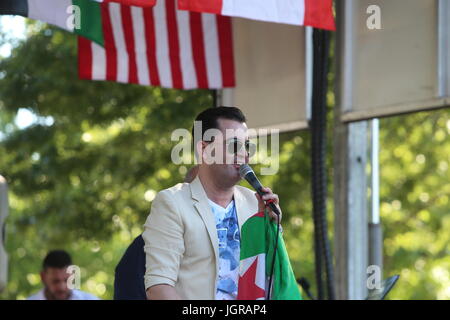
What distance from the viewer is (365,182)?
6938 millimetres

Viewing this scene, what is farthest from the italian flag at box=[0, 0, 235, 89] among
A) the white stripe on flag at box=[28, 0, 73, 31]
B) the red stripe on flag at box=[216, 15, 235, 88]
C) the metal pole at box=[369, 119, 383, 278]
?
the metal pole at box=[369, 119, 383, 278]

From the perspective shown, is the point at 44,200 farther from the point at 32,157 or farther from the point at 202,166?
the point at 202,166

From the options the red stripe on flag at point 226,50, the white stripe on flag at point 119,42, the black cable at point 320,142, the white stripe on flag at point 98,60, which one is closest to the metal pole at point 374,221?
the black cable at point 320,142

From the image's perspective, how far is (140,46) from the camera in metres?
7.14

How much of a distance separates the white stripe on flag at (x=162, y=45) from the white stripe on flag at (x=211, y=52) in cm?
30

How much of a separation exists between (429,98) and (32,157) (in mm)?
6975

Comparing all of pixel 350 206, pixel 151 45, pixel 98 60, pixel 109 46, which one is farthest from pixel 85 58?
pixel 350 206

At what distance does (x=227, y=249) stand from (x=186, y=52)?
11.4 ft

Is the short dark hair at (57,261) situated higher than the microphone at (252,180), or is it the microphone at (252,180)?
the microphone at (252,180)

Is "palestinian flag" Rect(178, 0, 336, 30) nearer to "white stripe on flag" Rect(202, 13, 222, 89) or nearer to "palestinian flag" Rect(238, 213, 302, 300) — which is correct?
"palestinian flag" Rect(238, 213, 302, 300)

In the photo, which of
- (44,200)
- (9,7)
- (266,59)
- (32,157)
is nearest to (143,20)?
(266,59)

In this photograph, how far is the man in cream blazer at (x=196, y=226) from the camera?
12.5ft

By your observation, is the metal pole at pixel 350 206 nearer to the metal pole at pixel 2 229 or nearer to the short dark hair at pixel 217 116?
the short dark hair at pixel 217 116
